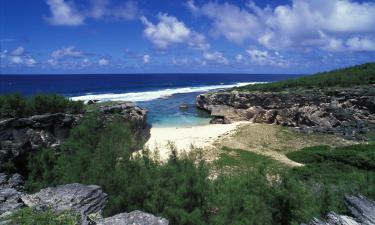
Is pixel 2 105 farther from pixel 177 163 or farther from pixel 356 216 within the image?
pixel 356 216

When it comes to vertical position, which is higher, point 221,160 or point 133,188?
point 133,188

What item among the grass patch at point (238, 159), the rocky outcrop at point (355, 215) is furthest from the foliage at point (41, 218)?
the grass patch at point (238, 159)

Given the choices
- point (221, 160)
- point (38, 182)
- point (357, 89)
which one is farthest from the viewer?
point (357, 89)

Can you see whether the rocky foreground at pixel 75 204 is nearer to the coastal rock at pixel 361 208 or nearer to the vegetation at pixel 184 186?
the vegetation at pixel 184 186

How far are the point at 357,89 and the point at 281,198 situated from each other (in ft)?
131

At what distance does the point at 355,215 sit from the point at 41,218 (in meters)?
11.0

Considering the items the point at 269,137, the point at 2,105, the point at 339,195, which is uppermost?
the point at 2,105

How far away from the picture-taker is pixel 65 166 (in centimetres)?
2092

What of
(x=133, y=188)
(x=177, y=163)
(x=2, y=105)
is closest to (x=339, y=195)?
(x=177, y=163)

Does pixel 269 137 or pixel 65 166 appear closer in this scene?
pixel 65 166

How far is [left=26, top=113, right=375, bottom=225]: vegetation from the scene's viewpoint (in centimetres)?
1559

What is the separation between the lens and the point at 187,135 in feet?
146

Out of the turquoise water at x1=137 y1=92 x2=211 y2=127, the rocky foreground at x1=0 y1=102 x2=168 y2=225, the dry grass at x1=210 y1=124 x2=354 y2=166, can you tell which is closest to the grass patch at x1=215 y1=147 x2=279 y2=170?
the dry grass at x1=210 y1=124 x2=354 y2=166

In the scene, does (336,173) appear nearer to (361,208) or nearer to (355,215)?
(361,208)
